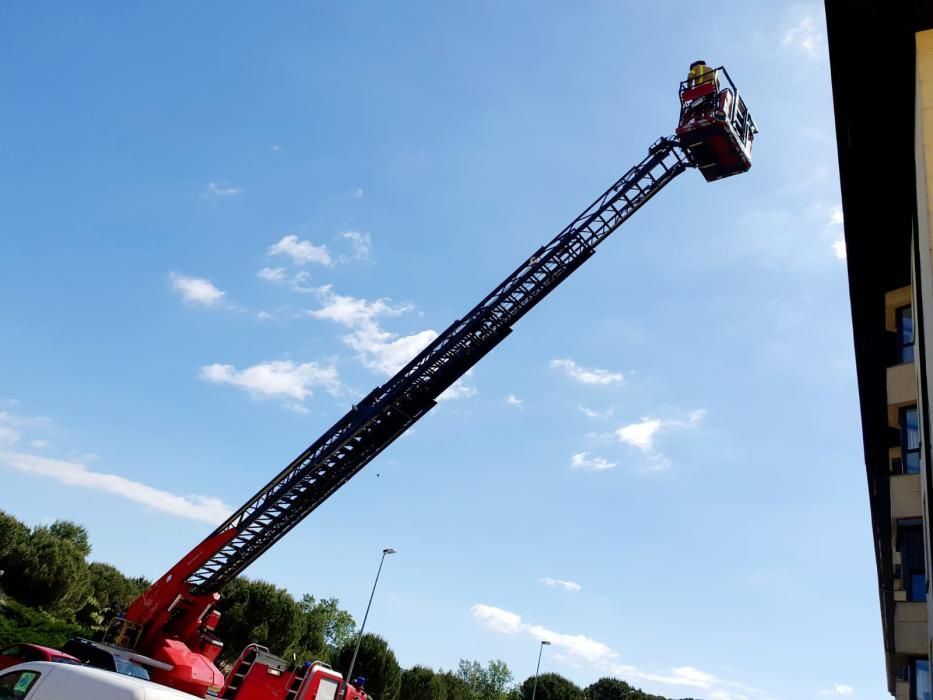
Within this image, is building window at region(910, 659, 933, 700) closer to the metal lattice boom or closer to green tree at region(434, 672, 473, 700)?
the metal lattice boom

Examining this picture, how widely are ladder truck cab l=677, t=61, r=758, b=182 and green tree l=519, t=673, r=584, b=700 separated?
8050 centimetres

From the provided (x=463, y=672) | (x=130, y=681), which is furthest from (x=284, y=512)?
(x=463, y=672)

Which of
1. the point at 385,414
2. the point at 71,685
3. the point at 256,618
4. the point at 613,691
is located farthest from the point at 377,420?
the point at 613,691

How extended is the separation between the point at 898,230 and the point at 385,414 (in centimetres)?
1332

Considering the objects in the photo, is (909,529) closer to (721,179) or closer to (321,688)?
(721,179)

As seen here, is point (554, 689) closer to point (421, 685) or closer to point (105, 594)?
point (421, 685)

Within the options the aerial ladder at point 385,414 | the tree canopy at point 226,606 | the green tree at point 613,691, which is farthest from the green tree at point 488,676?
the aerial ladder at point 385,414

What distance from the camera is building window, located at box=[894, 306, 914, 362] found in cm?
1550

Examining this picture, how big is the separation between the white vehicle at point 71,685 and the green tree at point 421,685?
2281 inches

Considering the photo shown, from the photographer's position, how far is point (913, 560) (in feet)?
51.7

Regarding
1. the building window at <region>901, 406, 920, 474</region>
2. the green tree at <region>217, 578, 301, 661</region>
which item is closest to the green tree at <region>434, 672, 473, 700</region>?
the green tree at <region>217, 578, 301, 661</region>

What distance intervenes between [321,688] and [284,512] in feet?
15.2

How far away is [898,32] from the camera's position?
12.1m

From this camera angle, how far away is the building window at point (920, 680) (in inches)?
547
